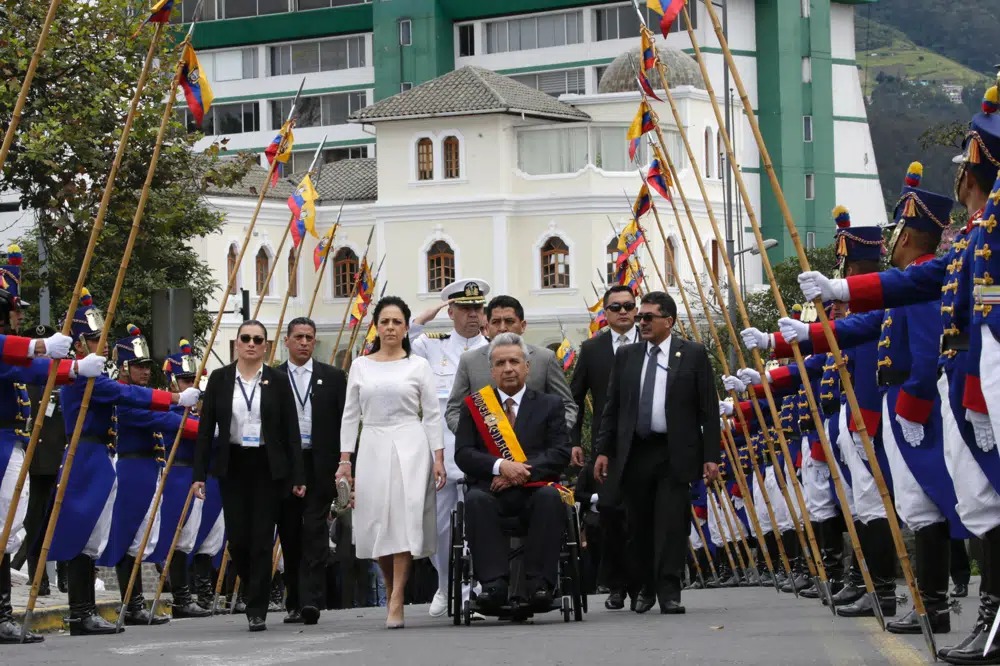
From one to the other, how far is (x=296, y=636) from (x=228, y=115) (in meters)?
92.2

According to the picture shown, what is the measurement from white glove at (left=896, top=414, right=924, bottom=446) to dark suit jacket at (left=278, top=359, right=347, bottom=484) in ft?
20.1

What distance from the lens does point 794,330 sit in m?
11.6

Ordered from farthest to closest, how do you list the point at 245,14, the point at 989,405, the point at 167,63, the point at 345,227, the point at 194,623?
the point at 245,14, the point at 345,227, the point at 167,63, the point at 194,623, the point at 989,405

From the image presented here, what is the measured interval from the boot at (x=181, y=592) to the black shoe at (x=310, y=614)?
3.38m

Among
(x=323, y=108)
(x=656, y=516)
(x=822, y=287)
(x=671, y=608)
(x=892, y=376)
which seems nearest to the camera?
(x=822, y=287)

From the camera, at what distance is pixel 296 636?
13406mm

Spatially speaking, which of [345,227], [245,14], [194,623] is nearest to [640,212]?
[194,623]

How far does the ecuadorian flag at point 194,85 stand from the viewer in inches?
623

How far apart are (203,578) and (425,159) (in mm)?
66283

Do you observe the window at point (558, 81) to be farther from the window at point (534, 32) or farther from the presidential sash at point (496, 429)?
the presidential sash at point (496, 429)

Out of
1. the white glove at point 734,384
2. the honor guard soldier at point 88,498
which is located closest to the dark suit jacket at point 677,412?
the white glove at point 734,384

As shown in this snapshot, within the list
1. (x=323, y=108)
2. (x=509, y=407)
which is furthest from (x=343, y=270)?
(x=509, y=407)

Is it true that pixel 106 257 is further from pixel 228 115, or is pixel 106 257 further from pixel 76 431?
pixel 228 115

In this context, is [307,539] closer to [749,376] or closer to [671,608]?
[671,608]
